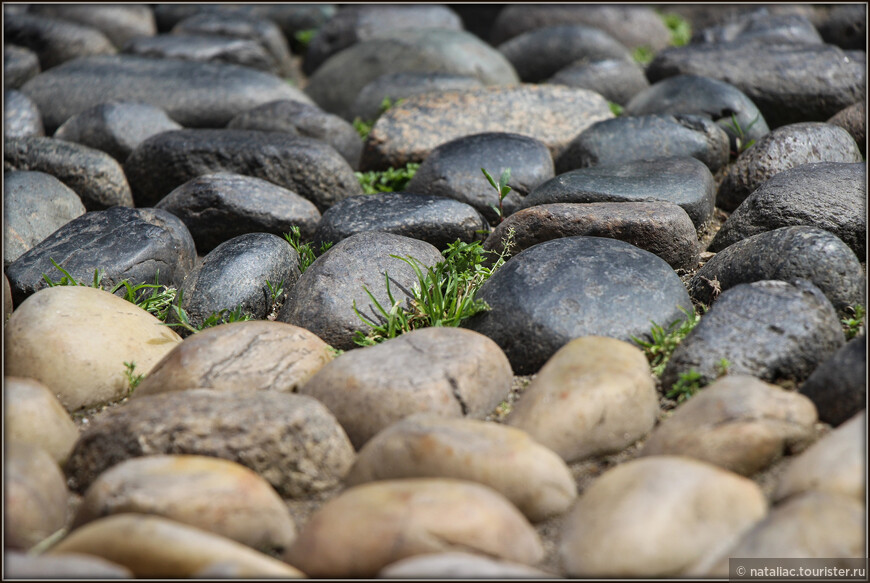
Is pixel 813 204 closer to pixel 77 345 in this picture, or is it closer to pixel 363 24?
pixel 77 345

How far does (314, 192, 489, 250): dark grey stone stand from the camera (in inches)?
183

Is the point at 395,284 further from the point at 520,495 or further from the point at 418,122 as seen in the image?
the point at 418,122

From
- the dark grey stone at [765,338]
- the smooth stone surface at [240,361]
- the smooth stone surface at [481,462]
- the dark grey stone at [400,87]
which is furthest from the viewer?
the dark grey stone at [400,87]

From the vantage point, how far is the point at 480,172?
17.0ft

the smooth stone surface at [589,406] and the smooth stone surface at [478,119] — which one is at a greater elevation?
the smooth stone surface at [478,119]

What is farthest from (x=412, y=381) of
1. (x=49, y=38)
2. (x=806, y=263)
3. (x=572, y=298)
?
(x=49, y=38)

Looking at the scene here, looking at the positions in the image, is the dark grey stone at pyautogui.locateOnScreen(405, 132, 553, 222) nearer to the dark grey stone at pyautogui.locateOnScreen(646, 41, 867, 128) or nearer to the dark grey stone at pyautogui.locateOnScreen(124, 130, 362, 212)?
the dark grey stone at pyautogui.locateOnScreen(124, 130, 362, 212)

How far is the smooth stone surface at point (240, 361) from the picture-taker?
3404mm

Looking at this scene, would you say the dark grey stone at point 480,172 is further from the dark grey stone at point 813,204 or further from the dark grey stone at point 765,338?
the dark grey stone at point 765,338

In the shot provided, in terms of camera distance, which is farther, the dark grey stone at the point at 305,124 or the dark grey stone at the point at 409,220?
the dark grey stone at the point at 305,124

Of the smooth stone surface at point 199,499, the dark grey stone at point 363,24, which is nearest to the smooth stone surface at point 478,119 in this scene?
the dark grey stone at point 363,24

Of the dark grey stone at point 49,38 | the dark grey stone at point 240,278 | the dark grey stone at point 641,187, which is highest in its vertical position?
the dark grey stone at point 49,38

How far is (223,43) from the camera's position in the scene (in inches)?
329

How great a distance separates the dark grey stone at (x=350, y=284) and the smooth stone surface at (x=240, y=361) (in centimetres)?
31
